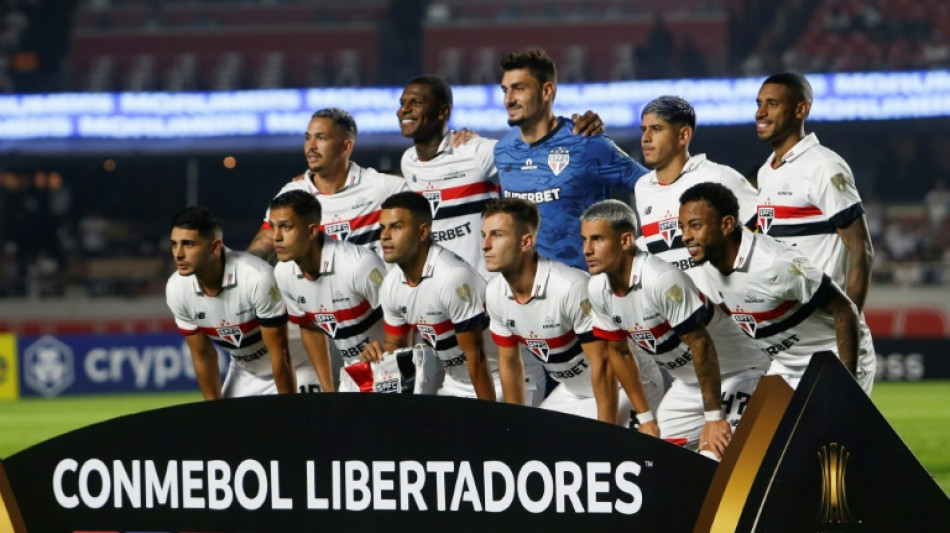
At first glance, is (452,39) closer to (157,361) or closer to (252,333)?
(157,361)

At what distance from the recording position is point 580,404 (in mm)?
6688

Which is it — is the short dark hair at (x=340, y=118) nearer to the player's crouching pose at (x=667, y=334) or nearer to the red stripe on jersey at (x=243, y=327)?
the red stripe on jersey at (x=243, y=327)

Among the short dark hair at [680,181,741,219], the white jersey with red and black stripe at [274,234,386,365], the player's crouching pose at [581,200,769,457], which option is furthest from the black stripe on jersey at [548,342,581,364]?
the short dark hair at [680,181,741,219]

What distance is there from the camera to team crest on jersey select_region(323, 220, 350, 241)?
7.55 metres

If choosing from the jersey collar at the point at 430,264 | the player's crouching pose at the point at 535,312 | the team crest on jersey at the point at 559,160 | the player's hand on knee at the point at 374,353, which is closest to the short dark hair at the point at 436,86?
the team crest on jersey at the point at 559,160

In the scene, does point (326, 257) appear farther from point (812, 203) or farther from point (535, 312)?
point (812, 203)

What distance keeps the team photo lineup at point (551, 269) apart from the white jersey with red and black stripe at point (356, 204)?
0.01 meters

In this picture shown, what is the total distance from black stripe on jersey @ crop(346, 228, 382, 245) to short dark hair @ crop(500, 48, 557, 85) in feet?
4.44

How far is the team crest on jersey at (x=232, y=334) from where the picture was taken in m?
7.34

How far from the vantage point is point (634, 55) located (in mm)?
27031

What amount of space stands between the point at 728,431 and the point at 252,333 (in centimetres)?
319

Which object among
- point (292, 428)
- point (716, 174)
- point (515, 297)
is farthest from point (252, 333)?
point (292, 428)

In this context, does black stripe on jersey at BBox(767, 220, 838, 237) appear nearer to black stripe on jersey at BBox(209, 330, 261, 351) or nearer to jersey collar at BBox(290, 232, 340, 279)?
jersey collar at BBox(290, 232, 340, 279)


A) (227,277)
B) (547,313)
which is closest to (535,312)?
(547,313)
